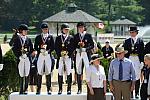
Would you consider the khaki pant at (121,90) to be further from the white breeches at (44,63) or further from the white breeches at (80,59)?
the white breeches at (44,63)

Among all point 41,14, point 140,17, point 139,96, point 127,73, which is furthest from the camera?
point 140,17

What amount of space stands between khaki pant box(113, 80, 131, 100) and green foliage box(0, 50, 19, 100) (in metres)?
3.59

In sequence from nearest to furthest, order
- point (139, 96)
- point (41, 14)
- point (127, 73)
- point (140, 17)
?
1. point (127, 73)
2. point (139, 96)
3. point (41, 14)
4. point (140, 17)

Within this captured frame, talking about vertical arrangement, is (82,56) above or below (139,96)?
above

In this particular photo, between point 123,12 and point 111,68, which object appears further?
point 123,12

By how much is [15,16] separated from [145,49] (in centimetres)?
5394

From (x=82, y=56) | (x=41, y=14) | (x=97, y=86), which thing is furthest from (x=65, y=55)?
(x=41, y=14)

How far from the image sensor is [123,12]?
65.4 m

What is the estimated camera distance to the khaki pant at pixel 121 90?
9.27m

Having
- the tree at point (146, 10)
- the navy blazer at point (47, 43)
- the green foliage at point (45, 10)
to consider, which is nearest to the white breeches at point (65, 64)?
the navy blazer at point (47, 43)

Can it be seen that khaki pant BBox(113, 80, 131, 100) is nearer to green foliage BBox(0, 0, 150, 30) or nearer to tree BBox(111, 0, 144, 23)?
green foliage BBox(0, 0, 150, 30)

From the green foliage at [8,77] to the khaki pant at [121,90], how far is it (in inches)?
142

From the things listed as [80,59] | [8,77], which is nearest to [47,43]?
[80,59]

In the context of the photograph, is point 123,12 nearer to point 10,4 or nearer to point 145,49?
point 10,4
